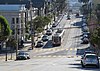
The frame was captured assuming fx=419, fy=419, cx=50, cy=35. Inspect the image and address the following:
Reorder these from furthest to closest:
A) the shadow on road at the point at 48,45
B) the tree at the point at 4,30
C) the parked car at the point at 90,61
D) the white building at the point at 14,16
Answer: the white building at the point at 14,16, the shadow on road at the point at 48,45, the tree at the point at 4,30, the parked car at the point at 90,61

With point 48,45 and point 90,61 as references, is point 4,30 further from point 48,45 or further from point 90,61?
point 90,61

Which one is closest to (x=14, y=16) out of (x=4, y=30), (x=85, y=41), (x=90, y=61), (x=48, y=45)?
(x=48, y=45)

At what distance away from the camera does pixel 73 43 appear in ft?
341

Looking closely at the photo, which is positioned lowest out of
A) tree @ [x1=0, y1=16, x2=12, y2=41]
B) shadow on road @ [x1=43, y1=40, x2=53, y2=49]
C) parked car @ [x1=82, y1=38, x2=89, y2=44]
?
shadow on road @ [x1=43, y1=40, x2=53, y2=49]

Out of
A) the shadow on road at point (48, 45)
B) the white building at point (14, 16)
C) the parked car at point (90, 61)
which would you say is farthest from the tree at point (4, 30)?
the parked car at point (90, 61)

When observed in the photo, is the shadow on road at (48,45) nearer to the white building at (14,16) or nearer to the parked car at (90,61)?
the white building at (14,16)

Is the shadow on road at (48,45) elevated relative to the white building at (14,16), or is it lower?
lower

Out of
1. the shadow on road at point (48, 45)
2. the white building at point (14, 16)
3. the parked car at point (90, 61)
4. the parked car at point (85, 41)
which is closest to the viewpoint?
the parked car at point (90, 61)

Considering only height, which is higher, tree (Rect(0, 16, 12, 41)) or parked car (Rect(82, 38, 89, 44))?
tree (Rect(0, 16, 12, 41))

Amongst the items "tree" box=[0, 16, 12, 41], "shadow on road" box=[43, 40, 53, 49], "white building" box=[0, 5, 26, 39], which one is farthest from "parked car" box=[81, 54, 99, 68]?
"white building" box=[0, 5, 26, 39]

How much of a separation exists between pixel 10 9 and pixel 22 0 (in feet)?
133

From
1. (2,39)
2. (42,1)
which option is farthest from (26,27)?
(42,1)

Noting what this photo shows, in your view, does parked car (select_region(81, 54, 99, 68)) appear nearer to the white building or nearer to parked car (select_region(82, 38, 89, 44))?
parked car (select_region(82, 38, 89, 44))

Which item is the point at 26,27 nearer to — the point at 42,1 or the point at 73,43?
the point at 73,43
